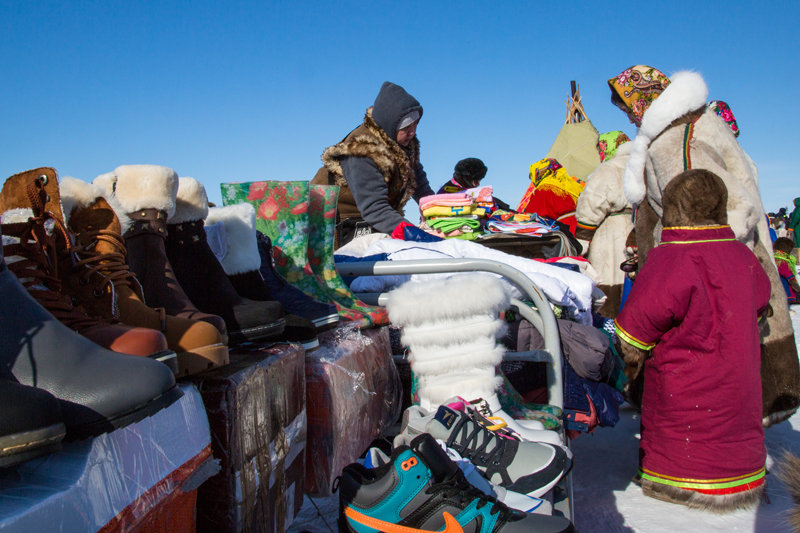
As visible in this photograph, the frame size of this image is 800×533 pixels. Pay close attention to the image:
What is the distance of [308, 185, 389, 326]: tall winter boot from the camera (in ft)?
6.70

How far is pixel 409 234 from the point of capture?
8.54 feet

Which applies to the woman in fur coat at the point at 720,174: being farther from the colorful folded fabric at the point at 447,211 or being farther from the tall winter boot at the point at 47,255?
the tall winter boot at the point at 47,255

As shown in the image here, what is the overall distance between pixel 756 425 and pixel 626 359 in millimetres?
542

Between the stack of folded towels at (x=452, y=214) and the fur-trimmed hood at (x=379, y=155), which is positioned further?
the stack of folded towels at (x=452, y=214)

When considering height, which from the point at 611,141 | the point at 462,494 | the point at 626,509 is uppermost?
the point at 611,141

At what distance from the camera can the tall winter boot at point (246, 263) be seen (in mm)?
1604

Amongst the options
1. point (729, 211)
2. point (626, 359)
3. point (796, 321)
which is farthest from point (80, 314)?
point (796, 321)

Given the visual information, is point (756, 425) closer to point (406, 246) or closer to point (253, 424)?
point (406, 246)

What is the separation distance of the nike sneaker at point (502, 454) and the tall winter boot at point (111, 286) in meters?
0.54

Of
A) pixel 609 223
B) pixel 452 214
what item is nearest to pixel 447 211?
pixel 452 214

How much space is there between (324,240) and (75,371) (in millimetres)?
1455

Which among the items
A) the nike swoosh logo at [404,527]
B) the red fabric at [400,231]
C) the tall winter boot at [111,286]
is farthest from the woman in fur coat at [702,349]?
the tall winter boot at [111,286]

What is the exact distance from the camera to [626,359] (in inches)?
92.0

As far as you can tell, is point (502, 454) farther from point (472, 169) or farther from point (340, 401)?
point (472, 169)
